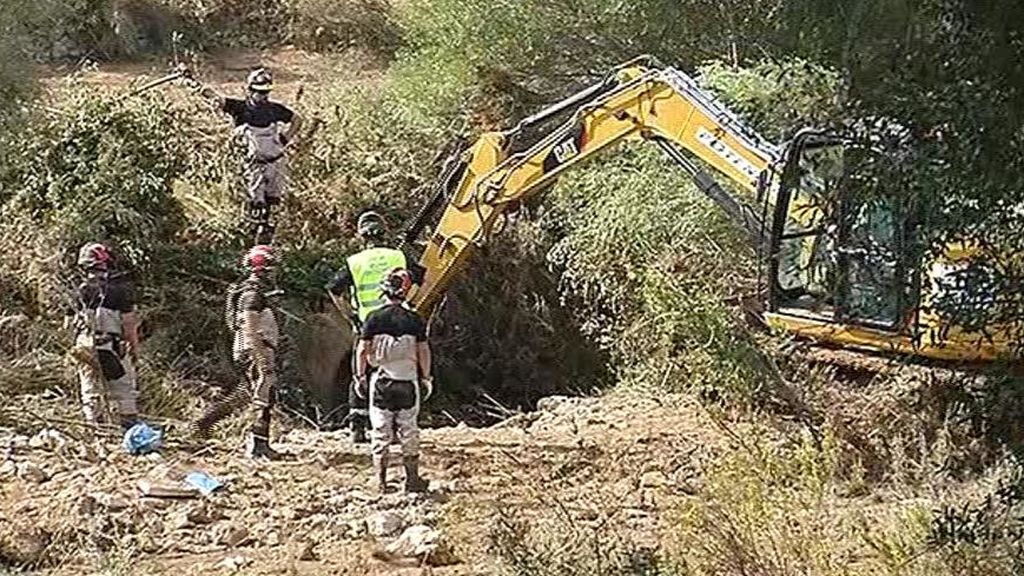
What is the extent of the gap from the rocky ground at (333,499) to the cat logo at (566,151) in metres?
2.06

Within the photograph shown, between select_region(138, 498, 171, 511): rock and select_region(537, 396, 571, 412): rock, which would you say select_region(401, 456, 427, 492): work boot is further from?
select_region(537, 396, 571, 412): rock

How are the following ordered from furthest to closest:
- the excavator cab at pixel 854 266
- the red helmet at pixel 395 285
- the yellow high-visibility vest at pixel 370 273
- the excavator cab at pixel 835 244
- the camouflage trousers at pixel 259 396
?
the yellow high-visibility vest at pixel 370 273 < the camouflage trousers at pixel 259 396 < the red helmet at pixel 395 285 < the excavator cab at pixel 835 244 < the excavator cab at pixel 854 266

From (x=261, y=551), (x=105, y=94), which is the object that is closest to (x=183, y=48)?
(x=105, y=94)

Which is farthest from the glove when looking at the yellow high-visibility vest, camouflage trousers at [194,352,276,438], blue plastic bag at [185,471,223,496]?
blue plastic bag at [185,471,223,496]

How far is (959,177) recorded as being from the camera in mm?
6574

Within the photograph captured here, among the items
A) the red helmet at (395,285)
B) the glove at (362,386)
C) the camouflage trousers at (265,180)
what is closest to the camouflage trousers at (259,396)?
the glove at (362,386)

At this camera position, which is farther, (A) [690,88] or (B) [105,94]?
(B) [105,94]

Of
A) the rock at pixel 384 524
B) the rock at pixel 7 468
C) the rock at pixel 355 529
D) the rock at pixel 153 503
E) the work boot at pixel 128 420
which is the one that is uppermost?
the work boot at pixel 128 420

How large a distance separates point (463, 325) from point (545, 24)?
324cm

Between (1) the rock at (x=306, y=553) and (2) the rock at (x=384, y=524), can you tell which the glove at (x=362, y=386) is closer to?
(2) the rock at (x=384, y=524)

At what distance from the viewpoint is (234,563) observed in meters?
9.05

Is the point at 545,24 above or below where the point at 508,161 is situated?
above

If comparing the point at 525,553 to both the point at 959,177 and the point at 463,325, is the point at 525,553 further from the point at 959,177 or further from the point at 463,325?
the point at 463,325

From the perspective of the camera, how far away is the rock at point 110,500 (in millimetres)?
9742
